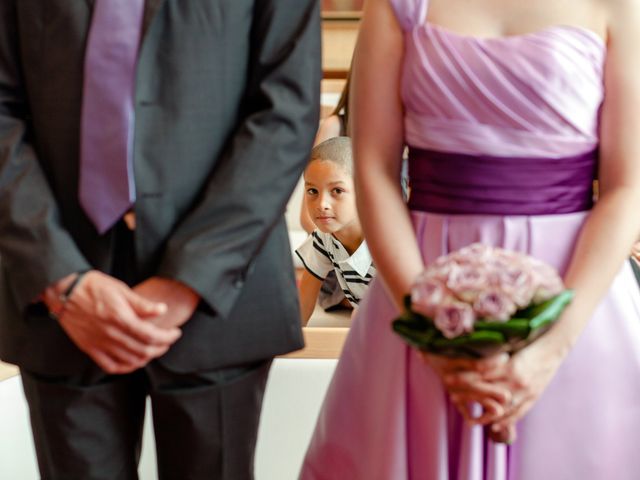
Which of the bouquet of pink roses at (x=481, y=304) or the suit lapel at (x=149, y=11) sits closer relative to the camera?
the bouquet of pink roses at (x=481, y=304)

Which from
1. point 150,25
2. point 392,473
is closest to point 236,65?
point 150,25

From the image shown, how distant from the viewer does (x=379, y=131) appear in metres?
1.46

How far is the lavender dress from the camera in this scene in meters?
1.38

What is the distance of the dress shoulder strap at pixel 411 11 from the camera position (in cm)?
142

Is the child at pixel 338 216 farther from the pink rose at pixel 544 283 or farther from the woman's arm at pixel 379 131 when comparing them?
the pink rose at pixel 544 283

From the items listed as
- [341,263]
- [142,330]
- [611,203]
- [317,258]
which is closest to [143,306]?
[142,330]

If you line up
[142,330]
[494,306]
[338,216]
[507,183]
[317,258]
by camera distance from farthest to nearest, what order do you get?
[317,258], [338,216], [507,183], [142,330], [494,306]

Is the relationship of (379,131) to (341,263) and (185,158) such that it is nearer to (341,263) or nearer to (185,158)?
(185,158)

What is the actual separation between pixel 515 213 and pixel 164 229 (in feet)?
1.67

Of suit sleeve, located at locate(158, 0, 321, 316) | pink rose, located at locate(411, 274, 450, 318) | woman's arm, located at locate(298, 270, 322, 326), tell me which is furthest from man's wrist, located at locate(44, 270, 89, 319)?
woman's arm, located at locate(298, 270, 322, 326)

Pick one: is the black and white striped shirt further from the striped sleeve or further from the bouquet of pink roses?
the bouquet of pink roses

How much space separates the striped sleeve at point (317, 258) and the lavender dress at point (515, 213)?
1759mm

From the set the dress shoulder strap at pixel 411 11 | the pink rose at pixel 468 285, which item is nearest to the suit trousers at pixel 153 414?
the pink rose at pixel 468 285

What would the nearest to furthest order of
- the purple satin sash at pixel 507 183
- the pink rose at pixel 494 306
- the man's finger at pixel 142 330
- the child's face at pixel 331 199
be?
the pink rose at pixel 494 306, the man's finger at pixel 142 330, the purple satin sash at pixel 507 183, the child's face at pixel 331 199
